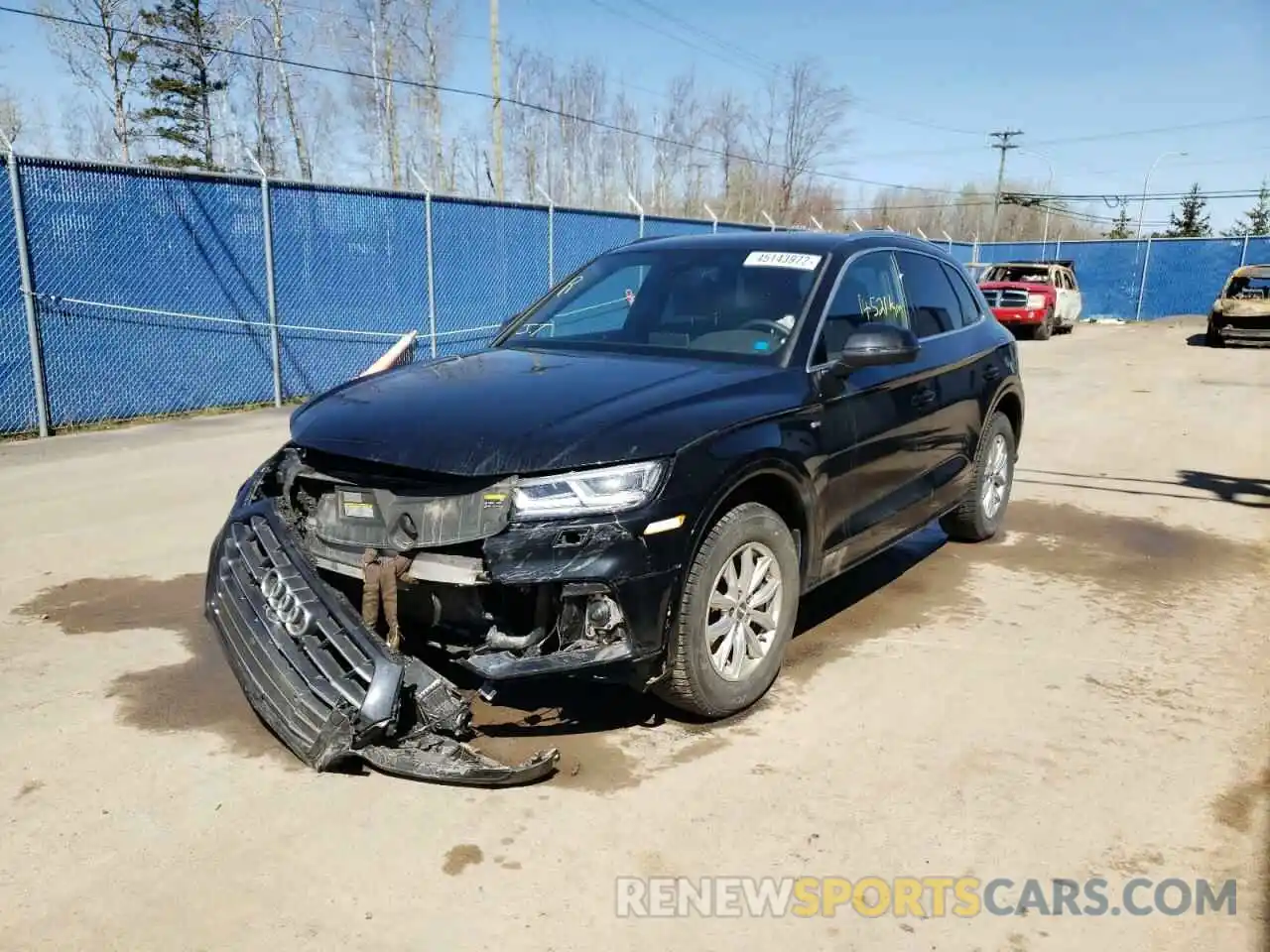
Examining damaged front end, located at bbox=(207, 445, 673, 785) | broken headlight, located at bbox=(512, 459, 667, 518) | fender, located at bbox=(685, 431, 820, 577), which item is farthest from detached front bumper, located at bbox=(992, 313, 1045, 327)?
damaged front end, located at bbox=(207, 445, 673, 785)

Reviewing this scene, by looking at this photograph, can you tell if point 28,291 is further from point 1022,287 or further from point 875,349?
point 1022,287

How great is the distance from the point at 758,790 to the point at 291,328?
1022cm

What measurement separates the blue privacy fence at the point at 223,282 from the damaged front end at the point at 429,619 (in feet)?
25.3

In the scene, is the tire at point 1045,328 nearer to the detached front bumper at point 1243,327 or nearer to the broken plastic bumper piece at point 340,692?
the detached front bumper at point 1243,327

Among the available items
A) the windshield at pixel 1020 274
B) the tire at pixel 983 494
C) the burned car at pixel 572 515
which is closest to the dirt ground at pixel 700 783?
the burned car at pixel 572 515

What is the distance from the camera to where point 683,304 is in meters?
4.57

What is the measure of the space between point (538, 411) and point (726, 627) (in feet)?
3.45

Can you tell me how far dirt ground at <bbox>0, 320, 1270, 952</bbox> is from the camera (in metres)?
2.60

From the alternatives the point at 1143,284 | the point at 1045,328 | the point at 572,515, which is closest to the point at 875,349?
the point at 572,515

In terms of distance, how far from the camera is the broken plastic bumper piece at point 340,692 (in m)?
3.06

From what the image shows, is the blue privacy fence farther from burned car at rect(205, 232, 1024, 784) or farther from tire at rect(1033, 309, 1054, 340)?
tire at rect(1033, 309, 1054, 340)

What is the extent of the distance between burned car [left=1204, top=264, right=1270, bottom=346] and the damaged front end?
22610mm

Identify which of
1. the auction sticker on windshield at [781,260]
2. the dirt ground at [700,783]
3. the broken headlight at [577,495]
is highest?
the auction sticker on windshield at [781,260]

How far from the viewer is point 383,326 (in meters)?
13.0
